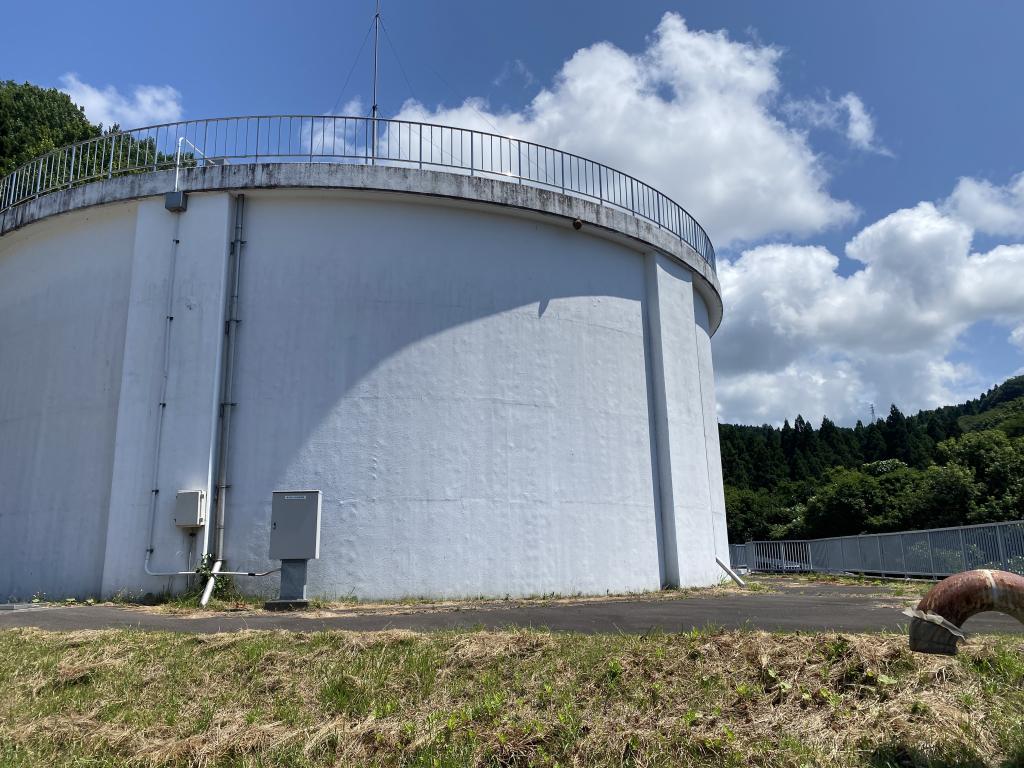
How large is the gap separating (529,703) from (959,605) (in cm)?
296

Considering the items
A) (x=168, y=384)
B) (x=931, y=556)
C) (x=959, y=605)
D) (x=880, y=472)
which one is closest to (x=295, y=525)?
(x=168, y=384)

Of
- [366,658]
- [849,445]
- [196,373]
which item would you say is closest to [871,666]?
[366,658]

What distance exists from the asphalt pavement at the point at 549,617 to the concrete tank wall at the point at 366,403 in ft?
3.76

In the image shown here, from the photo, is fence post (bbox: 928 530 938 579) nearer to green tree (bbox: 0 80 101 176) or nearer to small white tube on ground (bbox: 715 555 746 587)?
small white tube on ground (bbox: 715 555 746 587)

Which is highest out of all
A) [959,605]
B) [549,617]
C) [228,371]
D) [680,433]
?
[228,371]

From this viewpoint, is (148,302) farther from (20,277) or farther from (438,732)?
(438,732)

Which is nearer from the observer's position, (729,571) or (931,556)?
(729,571)

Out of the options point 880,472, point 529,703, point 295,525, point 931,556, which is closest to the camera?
point 529,703

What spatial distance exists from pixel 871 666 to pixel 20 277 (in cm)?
1502

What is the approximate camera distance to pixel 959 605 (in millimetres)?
5133

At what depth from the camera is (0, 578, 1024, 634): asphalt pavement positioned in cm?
834

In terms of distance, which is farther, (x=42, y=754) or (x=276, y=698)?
(x=276, y=698)

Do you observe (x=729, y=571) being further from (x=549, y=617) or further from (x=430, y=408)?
(x=549, y=617)

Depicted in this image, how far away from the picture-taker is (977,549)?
15.9 metres
